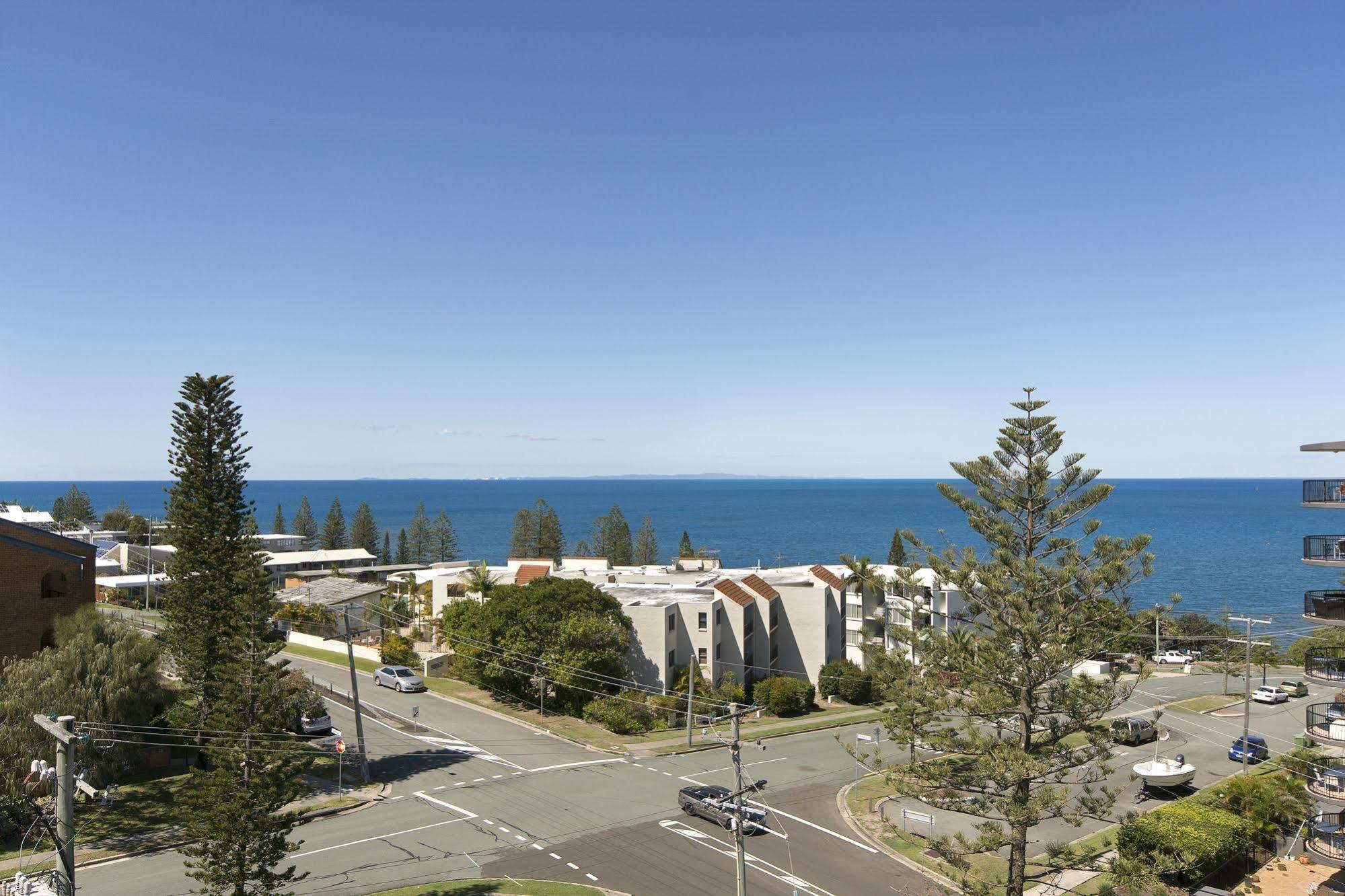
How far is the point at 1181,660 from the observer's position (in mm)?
72750

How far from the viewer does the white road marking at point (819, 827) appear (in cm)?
2944

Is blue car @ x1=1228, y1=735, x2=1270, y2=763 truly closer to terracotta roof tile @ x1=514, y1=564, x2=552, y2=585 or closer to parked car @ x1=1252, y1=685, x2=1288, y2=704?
parked car @ x1=1252, y1=685, x2=1288, y2=704

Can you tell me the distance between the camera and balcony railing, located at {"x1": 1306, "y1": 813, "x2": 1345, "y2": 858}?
25328 mm

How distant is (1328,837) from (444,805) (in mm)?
30503

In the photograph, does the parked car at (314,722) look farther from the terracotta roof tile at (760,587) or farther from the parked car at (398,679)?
the terracotta roof tile at (760,587)

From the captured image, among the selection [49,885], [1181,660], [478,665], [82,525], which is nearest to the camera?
[49,885]

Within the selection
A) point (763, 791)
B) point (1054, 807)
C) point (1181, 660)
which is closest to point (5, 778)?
point (763, 791)

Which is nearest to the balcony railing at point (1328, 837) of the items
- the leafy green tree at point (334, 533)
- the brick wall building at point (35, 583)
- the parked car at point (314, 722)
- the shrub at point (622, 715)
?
the shrub at point (622, 715)

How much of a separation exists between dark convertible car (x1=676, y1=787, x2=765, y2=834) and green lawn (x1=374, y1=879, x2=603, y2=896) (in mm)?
6429

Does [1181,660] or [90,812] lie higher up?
[90,812]

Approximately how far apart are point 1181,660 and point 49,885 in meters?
80.8

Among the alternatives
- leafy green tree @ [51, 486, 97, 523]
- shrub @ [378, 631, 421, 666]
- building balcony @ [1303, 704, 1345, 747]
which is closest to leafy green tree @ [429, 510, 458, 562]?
leafy green tree @ [51, 486, 97, 523]

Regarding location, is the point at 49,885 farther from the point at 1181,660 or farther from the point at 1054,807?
the point at 1181,660

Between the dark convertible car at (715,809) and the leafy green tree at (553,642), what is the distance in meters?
14.9
